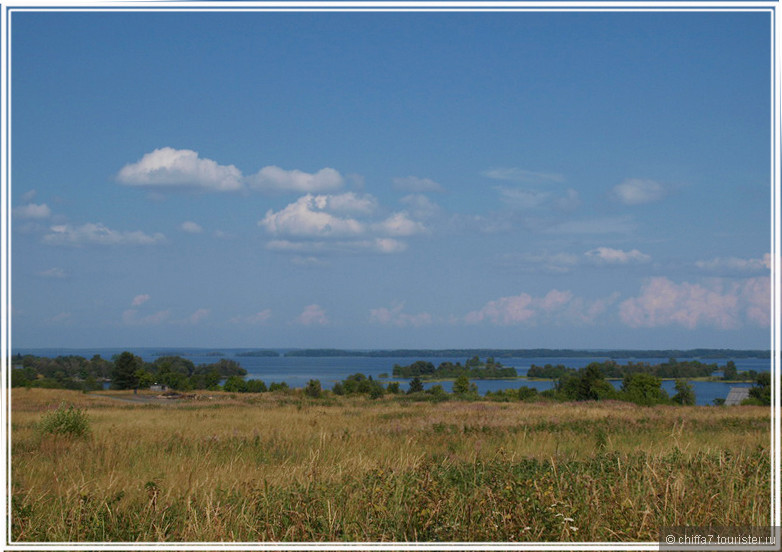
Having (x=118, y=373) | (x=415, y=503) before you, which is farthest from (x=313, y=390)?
(x=415, y=503)

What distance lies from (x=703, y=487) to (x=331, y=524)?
320cm

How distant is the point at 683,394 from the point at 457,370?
28683 mm

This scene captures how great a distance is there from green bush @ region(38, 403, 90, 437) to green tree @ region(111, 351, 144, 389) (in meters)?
38.3

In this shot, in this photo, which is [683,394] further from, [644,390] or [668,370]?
[644,390]

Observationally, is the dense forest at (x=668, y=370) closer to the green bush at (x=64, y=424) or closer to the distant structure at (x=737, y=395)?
the distant structure at (x=737, y=395)

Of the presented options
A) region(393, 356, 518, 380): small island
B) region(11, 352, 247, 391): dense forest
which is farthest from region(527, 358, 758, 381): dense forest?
region(11, 352, 247, 391): dense forest

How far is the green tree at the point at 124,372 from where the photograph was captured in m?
48.3

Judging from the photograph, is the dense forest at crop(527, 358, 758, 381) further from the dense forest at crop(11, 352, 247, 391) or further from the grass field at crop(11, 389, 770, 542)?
the dense forest at crop(11, 352, 247, 391)

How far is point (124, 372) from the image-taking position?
48.3 meters

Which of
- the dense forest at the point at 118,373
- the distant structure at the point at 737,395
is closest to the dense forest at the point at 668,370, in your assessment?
the distant structure at the point at 737,395

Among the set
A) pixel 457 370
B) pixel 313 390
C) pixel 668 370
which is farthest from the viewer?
pixel 457 370

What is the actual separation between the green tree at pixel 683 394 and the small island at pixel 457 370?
21.3m

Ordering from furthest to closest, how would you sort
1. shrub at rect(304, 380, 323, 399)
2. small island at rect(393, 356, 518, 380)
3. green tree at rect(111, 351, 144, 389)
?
small island at rect(393, 356, 518, 380) < green tree at rect(111, 351, 144, 389) < shrub at rect(304, 380, 323, 399)

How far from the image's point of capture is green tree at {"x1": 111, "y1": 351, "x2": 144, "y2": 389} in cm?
4828
